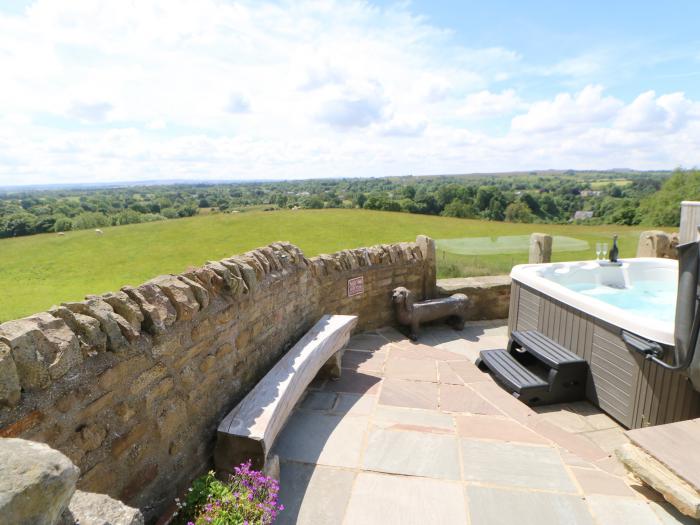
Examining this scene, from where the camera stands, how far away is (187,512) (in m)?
2.20

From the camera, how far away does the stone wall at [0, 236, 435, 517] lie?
5.42 ft

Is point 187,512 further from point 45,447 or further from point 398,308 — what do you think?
point 398,308

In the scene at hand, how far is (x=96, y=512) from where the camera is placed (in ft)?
4.50

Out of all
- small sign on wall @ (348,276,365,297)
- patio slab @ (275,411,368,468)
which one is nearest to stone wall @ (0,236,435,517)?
patio slab @ (275,411,368,468)

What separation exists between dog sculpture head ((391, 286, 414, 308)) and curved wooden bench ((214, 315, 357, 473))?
2.06 meters

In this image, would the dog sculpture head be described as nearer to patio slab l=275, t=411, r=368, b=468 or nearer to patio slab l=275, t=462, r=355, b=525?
patio slab l=275, t=411, r=368, b=468

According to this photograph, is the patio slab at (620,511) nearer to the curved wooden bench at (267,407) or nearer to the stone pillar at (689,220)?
the curved wooden bench at (267,407)

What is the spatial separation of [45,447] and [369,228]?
17.4m

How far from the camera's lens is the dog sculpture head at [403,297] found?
6105 mm

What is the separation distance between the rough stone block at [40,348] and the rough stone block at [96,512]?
48 centimetres

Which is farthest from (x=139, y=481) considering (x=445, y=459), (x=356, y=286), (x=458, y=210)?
(x=458, y=210)

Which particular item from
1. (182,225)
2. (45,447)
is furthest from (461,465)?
(182,225)

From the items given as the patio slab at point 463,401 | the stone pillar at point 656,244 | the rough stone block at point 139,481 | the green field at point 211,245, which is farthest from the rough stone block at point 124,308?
the stone pillar at point 656,244

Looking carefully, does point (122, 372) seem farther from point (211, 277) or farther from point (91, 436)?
point (211, 277)
